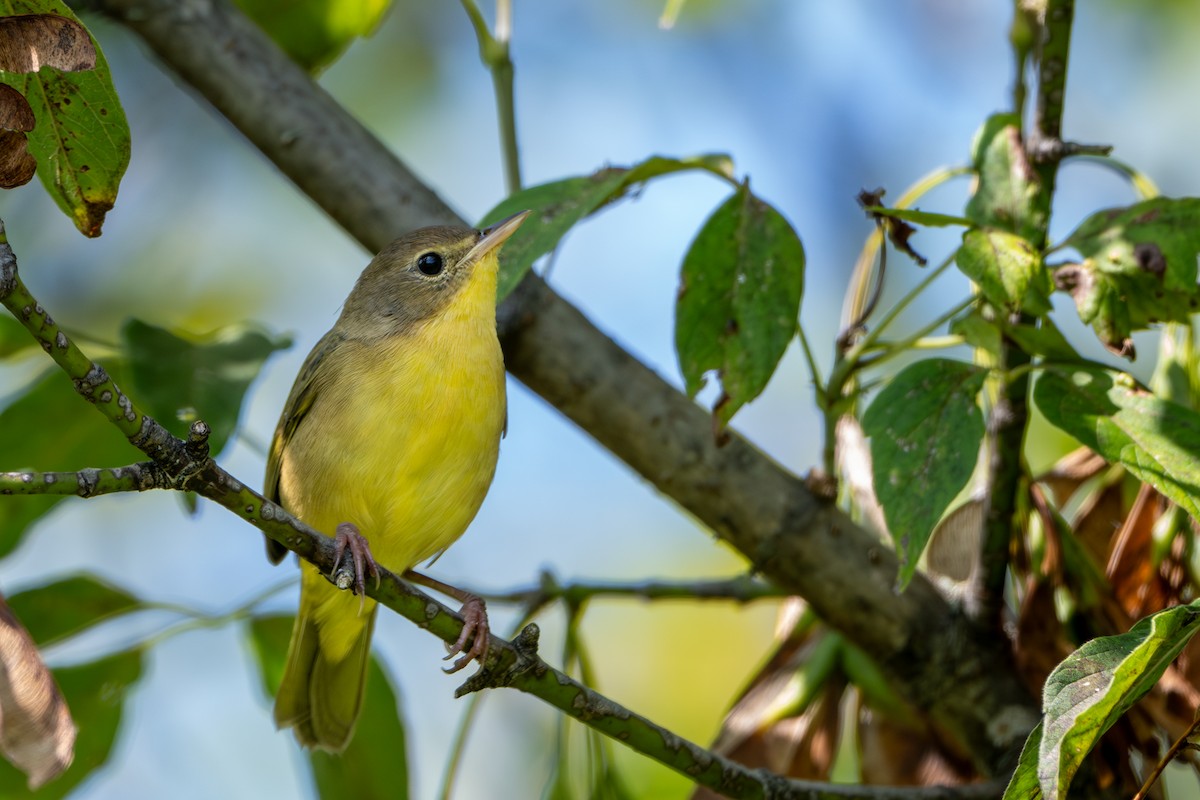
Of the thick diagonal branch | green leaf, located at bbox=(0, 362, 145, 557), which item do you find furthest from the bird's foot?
green leaf, located at bbox=(0, 362, 145, 557)

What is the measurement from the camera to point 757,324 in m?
2.68

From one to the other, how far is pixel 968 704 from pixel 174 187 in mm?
6117

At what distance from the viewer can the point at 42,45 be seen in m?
1.88

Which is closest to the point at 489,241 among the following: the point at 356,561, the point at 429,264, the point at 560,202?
the point at 429,264

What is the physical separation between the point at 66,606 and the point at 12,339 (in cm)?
75

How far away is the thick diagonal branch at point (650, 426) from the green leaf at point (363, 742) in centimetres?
111

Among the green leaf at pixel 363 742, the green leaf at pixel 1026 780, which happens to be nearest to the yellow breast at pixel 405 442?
the green leaf at pixel 363 742

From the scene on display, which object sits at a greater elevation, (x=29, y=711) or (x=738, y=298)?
(x=738, y=298)

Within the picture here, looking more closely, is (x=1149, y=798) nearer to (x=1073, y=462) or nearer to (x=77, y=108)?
(x=1073, y=462)

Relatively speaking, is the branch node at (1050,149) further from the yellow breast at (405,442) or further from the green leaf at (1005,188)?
the yellow breast at (405,442)

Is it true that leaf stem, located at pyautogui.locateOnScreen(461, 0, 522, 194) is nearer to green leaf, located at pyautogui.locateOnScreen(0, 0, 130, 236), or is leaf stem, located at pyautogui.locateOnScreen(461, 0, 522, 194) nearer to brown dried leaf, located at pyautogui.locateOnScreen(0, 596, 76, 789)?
green leaf, located at pyautogui.locateOnScreen(0, 0, 130, 236)

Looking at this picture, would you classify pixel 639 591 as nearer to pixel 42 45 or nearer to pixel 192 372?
pixel 192 372

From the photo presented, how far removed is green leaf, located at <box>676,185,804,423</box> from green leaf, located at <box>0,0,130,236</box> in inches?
46.6

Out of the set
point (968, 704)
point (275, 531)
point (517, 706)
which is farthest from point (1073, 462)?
point (517, 706)
